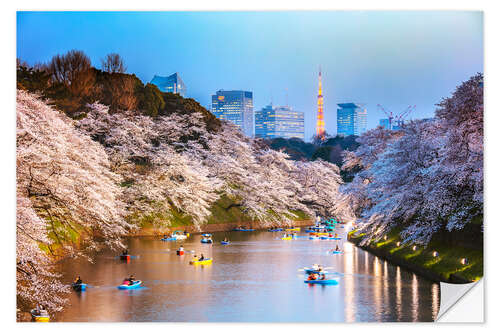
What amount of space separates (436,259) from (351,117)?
627 inches

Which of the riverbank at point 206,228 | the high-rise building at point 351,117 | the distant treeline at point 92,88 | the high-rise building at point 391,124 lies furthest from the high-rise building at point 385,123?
the distant treeline at point 92,88

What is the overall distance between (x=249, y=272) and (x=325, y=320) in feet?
32.8

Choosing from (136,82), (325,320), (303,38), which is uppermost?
(136,82)

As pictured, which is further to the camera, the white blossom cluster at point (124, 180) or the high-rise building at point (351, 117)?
the high-rise building at point (351, 117)

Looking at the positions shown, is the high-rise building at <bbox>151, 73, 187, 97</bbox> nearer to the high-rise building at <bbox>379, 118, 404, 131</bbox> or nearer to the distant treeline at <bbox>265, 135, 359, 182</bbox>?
the high-rise building at <bbox>379, 118, 404, 131</bbox>

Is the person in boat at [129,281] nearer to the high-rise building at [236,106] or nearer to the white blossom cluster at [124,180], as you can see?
the white blossom cluster at [124,180]

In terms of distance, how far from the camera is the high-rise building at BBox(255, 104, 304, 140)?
3234 centimetres

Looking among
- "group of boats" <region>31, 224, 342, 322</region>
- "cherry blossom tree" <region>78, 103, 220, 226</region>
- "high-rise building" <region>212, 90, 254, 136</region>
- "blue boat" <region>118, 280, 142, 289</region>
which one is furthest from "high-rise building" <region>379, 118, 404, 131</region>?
"blue boat" <region>118, 280, 142, 289</region>

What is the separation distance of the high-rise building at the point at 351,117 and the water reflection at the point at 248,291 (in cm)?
893

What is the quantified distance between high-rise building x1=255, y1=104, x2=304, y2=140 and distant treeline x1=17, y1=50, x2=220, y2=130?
11653 millimetres

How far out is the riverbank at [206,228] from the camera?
43656 millimetres

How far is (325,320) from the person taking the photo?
1922 centimetres
